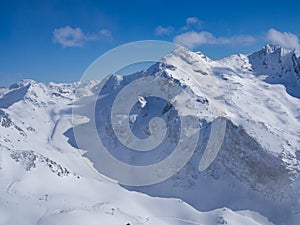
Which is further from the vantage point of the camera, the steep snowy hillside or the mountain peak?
the mountain peak

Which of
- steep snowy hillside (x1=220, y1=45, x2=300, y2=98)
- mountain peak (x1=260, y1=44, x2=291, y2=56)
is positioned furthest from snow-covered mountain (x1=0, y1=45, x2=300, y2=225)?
mountain peak (x1=260, y1=44, x2=291, y2=56)

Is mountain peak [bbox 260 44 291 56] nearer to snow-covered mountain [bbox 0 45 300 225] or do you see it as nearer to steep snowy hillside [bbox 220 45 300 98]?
steep snowy hillside [bbox 220 45 300 98]

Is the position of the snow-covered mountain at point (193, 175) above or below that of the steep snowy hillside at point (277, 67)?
below

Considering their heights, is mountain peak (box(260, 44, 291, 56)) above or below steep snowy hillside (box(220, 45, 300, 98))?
above

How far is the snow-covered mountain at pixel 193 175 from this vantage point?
94750mm

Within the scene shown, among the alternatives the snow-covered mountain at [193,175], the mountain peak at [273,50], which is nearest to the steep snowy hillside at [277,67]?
the mountain peak at [273,50]

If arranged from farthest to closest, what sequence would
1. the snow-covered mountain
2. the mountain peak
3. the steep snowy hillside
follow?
the mountain peak
the steep snowy hillside
the snow-covered mountain

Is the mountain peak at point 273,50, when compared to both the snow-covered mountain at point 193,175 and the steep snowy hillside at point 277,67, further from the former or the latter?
the snow-covered mountain at point 193,175

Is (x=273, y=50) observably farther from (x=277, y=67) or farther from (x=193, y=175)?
(x=193, y=175)

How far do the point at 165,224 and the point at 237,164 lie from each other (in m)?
34.0

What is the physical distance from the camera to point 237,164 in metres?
118

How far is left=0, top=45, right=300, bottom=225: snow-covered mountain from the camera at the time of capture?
311 ft

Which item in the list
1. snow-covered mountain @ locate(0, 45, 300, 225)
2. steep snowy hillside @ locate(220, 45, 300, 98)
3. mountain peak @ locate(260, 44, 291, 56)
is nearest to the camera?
snow-covered mountain @ locate(0, 45, 300, 225)

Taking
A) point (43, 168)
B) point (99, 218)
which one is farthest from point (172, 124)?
point (99, 218)
